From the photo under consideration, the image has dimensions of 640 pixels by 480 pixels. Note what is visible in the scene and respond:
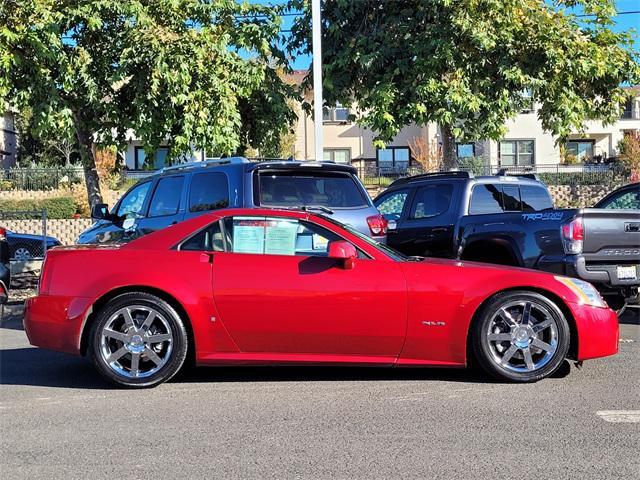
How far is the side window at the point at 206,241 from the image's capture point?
6.21 m

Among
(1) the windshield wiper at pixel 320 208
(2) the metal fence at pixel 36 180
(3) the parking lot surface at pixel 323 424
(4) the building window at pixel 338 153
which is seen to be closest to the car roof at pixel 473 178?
(1) the windshield wiper at pixel 320 208

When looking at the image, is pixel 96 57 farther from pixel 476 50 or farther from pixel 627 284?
pixel 627 284

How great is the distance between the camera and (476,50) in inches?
561

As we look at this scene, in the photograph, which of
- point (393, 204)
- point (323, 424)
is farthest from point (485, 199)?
point (323, 424)

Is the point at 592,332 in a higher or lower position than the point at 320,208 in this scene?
lower

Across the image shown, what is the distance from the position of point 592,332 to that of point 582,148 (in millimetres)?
39492

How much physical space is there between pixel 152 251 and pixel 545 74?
411 inches

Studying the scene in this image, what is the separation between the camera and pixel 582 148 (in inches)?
1687

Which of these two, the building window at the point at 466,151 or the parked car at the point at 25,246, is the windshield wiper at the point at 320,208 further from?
the building window at the point at 466,151

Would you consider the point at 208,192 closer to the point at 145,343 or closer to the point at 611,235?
the point at 145,343

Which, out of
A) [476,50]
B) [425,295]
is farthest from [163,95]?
[425,295]

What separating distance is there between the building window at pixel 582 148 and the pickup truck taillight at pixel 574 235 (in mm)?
35748

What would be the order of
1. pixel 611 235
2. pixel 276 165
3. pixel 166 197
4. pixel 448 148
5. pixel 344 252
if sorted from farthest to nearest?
pixel 448 148, pixel 166 197, pixel 276 165, pixel 611 235, pixel 344 252

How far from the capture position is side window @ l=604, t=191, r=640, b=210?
1055 centimetres
